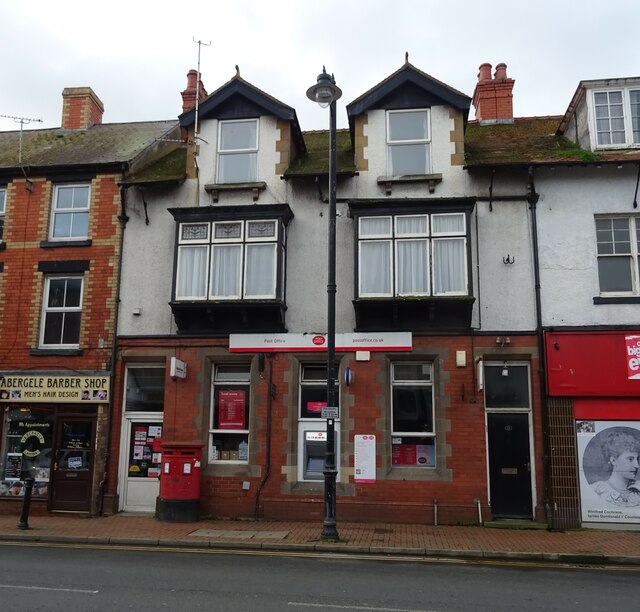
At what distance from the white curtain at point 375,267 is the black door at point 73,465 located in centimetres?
716

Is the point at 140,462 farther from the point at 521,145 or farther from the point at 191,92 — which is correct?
the point at 521,145

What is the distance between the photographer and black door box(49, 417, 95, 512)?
574 inches

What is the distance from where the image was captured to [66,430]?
1502cm

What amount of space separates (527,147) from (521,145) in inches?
10.8

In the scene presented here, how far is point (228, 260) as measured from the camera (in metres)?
14.8

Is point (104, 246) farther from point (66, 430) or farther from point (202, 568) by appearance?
point (202, 568)

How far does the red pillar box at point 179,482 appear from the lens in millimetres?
13383

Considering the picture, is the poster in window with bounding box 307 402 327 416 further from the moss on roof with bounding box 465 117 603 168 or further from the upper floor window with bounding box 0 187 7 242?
the upper floor window with bounding box 0 187 7 242

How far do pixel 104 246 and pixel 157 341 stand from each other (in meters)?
2.80

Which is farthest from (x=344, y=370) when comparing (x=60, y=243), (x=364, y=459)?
(x=60, y=243)

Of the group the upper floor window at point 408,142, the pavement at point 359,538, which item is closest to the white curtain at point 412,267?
the upper floor window at point 408,142

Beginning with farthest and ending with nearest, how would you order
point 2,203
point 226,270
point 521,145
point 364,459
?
point 2,203 < point 521,145 < point 226,270 < point 364,459

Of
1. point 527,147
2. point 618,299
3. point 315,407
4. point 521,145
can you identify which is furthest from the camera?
point 521,145

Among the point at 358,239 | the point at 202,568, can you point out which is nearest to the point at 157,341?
the point at 358,239
